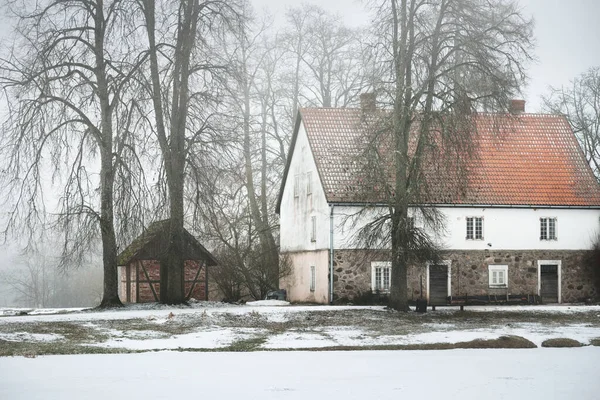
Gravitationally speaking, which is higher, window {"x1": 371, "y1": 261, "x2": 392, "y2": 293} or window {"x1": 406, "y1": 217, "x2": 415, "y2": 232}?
window {"x1": 406, "y1": 217, "x2": 415, "y2": 232}

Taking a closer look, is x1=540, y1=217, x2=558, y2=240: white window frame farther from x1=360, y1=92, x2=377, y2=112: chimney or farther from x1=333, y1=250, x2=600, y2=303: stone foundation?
x1=360, y1=92, x2=377, y2=112: chimney

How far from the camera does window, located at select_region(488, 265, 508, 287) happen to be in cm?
4114

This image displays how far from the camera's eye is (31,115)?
30.4 m

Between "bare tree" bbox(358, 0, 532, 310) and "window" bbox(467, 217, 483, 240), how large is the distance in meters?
8.52

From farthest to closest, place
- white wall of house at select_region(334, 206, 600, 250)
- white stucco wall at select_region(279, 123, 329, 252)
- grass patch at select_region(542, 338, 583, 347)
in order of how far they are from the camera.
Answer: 1. white wall of house at select_region(334, 206, 600, 250)
2. white stucco wall at select_region(279, 123, 329, 252)
3. grass patch at select_region(542, 338, 583, 347)

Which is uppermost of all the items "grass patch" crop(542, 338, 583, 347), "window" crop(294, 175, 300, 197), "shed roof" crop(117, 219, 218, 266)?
"window" crop(294, 175, 300, 197)

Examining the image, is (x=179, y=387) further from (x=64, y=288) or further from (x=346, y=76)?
(x=64, y=288)

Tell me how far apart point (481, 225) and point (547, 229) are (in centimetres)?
326

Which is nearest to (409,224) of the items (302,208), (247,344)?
(247,344)

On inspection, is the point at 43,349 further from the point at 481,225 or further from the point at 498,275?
the point at 498,275

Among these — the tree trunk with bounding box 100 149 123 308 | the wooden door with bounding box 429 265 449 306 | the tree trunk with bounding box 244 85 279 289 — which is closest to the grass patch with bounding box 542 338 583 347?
the tree trunk with bounding box 100 149 123 308

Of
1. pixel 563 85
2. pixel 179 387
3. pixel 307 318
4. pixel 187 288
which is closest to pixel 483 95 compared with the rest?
pixel 307 318

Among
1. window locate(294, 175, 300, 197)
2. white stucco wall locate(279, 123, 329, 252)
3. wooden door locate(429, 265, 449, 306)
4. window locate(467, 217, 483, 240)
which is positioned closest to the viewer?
wooden door locate(429, 265, 449, 306)

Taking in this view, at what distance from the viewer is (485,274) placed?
1618 inches
